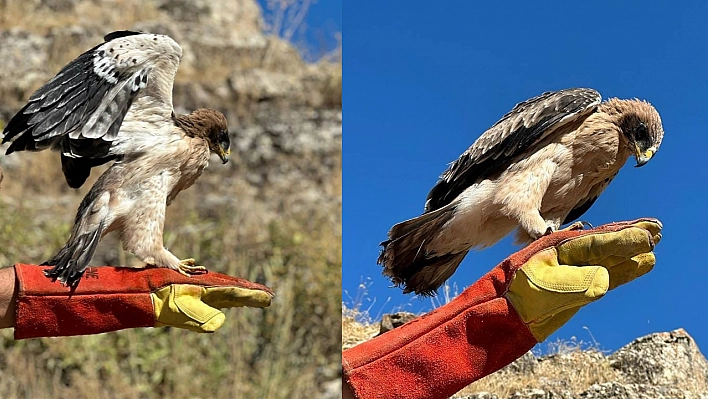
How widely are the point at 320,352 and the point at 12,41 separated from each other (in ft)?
11.2

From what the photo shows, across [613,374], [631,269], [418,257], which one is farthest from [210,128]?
[613,374]

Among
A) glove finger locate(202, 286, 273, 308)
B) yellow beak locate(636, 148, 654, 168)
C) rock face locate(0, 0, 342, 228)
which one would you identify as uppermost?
rock face locate(0, 0, 342, 228)

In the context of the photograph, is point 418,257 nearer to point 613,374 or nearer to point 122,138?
point 122,138

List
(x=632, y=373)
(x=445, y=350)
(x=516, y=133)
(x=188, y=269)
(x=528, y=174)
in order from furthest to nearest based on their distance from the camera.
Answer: (x=632, y=373), (x=516, y=133), (x=528, y=174), (x=188, y=269), (x=445, y=350)

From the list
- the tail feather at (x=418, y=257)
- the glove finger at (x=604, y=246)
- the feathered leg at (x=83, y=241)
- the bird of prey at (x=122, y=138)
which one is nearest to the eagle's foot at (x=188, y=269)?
the bird of prey at (x=122, y=138)

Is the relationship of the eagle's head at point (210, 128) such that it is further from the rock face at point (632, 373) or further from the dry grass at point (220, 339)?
the dry grass at point (220, 339)

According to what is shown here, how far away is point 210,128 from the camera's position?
239 cm

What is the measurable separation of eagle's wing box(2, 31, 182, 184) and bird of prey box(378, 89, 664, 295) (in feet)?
3.81

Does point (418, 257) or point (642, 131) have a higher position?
point (642, 131)

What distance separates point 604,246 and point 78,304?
62.7 inches

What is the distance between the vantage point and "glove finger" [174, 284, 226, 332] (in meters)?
2.16

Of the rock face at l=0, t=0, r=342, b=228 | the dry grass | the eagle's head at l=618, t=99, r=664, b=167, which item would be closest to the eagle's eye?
the eagle's head at l=618, t=99, r=664, b=167

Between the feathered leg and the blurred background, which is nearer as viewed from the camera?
the feathered leg

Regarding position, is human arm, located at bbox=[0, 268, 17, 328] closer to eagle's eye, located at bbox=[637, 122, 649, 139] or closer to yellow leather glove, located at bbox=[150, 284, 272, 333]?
yellow leather glove, located at bbox=[150, 284, 272, 333]
